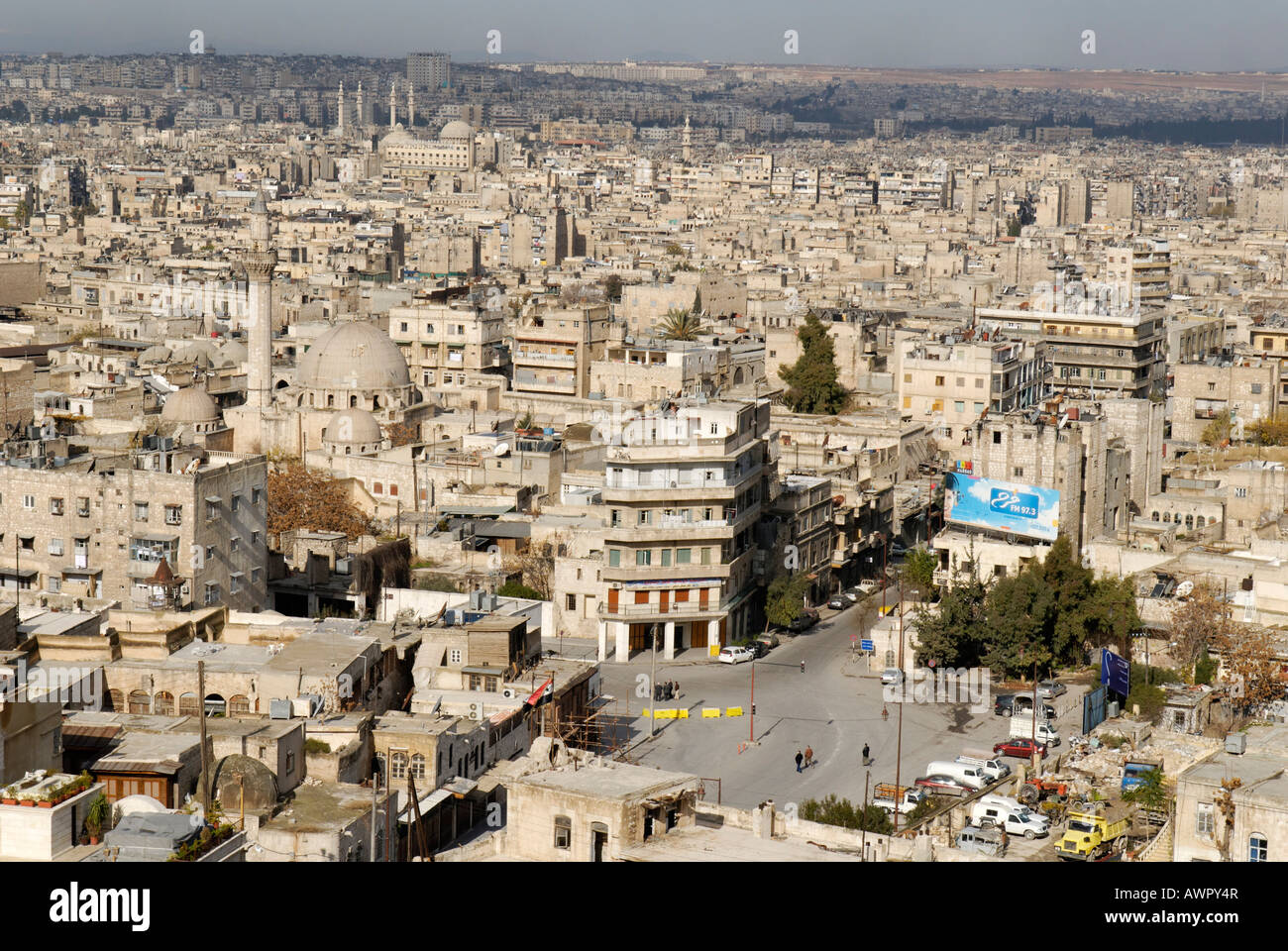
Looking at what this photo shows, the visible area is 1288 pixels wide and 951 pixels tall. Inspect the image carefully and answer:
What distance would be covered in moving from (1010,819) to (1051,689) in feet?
17.1

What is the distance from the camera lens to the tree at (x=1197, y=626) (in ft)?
70.1

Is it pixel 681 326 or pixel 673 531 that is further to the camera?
pixel 681 326

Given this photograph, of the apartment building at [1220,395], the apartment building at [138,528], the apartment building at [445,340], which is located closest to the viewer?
the apartment building at [138,528]

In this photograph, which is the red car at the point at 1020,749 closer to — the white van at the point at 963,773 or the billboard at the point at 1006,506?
the white van at the point at 963,773

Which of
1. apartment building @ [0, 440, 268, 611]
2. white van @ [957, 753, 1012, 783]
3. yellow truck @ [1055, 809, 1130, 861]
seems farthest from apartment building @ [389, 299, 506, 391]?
yellow truck @ [1055, 809, 1130, 861]

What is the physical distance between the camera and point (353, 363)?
1390 inches

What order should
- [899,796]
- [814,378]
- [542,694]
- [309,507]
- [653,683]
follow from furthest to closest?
[814,378] → [309,507] → [653,683] → [542,694] → [899,796]

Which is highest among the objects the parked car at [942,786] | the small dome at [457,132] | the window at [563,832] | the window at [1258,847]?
the small dome at [457,132]

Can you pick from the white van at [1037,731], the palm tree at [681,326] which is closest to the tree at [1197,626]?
the white van at [1037,731]

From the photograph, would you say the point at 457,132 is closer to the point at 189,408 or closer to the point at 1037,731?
the point at 189,408

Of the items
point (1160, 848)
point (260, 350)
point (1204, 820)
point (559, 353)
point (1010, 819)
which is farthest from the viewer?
point (559, 353)

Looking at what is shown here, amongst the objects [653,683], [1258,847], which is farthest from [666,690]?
[1258,847]

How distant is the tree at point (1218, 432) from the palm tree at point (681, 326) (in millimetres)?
11418
